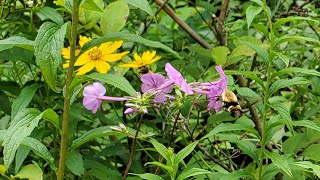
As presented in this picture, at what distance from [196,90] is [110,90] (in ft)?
1.40

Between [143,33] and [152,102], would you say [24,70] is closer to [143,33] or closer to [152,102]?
[143,33]

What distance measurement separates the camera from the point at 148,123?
1576 mm

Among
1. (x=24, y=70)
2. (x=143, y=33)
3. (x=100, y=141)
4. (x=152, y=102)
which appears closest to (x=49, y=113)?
(x=152, y=102)

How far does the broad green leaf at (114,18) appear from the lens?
1383mm

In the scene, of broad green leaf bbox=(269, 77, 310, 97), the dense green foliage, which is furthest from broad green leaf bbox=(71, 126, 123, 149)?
broad green leaf bbox=(269, 77, 310, 97)

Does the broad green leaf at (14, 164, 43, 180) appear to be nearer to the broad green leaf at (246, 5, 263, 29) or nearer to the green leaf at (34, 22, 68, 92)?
the green leaf at (34, 22, 68, 92)

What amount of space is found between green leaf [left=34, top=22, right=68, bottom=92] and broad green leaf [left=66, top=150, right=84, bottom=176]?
32cm

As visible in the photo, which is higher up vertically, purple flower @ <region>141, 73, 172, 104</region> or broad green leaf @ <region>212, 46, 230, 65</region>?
purple flower @ <region>141, 73, 172, 104</region>

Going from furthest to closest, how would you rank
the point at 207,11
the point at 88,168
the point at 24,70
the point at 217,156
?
1. the point at 207,11
2. the point at 217,156
3. the point at 24,70
4. the point at 88,168

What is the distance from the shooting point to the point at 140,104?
Result: 104 centimetres

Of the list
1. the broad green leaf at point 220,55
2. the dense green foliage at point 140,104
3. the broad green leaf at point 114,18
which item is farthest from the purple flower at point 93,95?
the broad green leaf at point 220,55

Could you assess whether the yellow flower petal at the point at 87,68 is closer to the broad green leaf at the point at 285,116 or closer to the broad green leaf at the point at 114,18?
the broad green leaf at the point at 114,18

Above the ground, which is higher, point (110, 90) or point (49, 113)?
point (49, 113)

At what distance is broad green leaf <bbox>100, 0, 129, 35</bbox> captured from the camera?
1.38 metres
